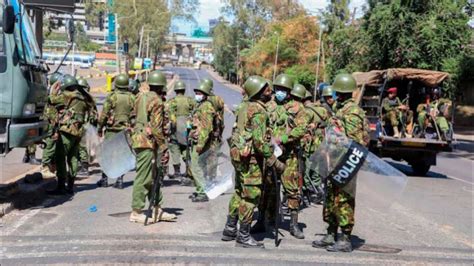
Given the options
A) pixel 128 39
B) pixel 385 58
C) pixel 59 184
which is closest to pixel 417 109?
pixel 59 184

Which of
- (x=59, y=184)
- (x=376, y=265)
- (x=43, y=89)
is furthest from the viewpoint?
(x=59, y=184)

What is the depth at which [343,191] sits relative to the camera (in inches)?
245

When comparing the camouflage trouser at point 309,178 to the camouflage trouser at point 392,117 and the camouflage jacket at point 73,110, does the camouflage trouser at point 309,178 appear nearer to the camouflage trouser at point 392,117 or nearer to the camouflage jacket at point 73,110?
the camouflage jacket at point 73,110

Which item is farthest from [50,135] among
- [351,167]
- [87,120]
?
[351,167]

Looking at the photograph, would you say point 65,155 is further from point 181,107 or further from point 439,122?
point 439,122

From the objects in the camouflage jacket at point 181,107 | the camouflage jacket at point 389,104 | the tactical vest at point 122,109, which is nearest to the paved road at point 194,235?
the tactical vest at point 122,109

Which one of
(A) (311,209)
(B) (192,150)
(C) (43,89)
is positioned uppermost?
(C) (43,89)

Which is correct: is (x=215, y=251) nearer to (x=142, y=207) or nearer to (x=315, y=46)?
(x=142, y=207)

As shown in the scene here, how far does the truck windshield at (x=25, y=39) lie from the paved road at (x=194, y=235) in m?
2.05

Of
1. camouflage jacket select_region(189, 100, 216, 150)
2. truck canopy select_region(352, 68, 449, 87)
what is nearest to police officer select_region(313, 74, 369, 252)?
camouflage jacket select_region(189, 100, 216, 150)

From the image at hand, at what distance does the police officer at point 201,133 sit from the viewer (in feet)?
27.9

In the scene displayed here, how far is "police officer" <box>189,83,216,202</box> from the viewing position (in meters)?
8.52

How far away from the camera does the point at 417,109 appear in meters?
14.6

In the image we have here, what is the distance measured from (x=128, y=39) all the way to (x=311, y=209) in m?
51.0
